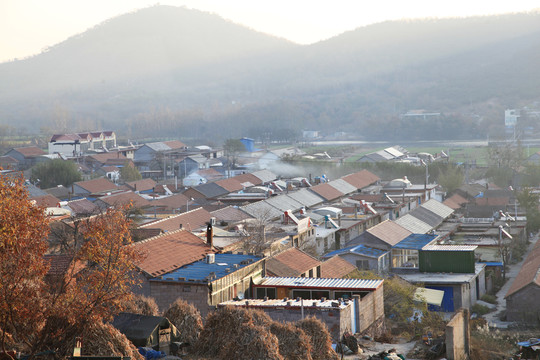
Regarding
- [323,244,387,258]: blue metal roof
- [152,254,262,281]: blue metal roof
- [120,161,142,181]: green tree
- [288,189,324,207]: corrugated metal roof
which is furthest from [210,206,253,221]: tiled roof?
[120,161,142,181]: green tree

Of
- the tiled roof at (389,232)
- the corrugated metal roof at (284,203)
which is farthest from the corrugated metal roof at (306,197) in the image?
the tiled roof at (389,232)

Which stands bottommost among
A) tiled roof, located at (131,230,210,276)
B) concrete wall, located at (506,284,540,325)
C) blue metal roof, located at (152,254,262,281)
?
concrete wall, located at (506,284,540,325)

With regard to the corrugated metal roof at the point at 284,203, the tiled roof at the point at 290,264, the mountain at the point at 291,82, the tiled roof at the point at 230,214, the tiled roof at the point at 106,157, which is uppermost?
the mountain at the point at 291,82

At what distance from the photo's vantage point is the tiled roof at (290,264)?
14.7m

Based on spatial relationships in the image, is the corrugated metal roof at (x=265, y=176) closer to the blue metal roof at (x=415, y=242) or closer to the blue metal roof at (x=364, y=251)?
the blue metal roof at (x=415, y=242)

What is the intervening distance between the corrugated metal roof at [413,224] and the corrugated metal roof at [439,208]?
95.6 inches

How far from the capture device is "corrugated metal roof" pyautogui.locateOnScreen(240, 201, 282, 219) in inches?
951

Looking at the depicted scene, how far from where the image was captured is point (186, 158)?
4544cm

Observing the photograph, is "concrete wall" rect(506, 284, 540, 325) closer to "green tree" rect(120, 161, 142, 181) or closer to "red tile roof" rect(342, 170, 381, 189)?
"red tile roof" rect(342, 170, 381, 189)

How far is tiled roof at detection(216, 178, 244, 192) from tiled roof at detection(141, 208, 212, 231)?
8965mm

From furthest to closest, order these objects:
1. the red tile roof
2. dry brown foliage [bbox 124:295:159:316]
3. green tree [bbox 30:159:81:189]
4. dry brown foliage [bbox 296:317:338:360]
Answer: green tree [bbox 30:159:81:189]
the red tile roof
dry brown foliage [bbox 124:295:159:316]
dry brown foliage [bbox 296:317:338:360]

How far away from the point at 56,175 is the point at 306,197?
15.1m

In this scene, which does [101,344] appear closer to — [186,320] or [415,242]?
[186,320]

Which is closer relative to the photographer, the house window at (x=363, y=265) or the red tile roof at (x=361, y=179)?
the house window at (x=363, y=265)
